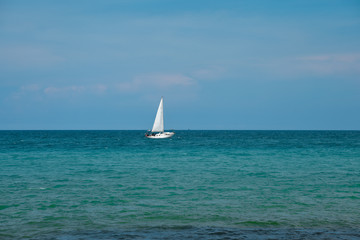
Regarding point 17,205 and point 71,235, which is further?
point 17,205

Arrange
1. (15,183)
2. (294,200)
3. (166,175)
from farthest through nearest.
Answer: (166,175), (15,183), (294,200)

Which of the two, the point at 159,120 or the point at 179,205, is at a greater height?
the point at 159,120

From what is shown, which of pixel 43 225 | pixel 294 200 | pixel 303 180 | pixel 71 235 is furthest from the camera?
pixel 303 180

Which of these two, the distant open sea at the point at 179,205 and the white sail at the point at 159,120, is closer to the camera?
the distant open sea at the point at 179,205

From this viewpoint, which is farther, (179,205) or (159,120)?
(159,120)

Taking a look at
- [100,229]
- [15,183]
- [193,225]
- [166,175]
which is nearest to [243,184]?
[166,175]

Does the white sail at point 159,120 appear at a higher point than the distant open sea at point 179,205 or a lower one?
higher

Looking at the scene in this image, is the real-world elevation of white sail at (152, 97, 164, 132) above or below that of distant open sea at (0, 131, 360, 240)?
above

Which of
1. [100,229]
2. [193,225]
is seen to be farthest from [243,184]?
[100,229]

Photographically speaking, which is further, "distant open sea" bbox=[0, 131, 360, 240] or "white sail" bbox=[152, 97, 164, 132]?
"white sail" bbox=[152, 97, 164, 132]

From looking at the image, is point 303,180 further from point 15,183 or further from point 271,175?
point 15,183

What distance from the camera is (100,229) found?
46.6 feet

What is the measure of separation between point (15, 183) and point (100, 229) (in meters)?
13.6

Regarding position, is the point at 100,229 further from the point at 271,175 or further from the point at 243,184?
the point at 271,175
